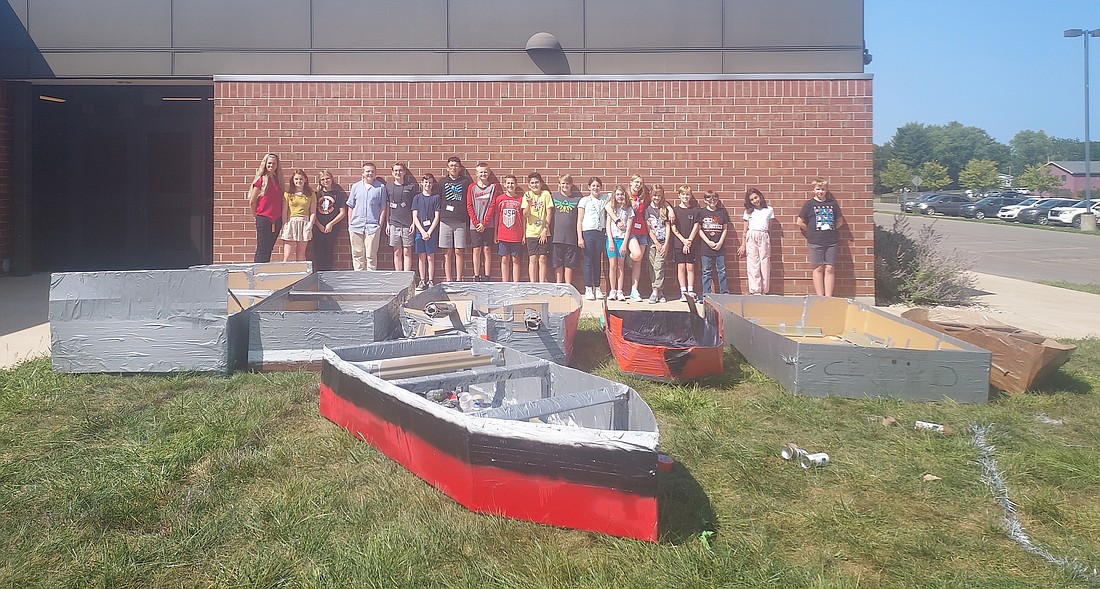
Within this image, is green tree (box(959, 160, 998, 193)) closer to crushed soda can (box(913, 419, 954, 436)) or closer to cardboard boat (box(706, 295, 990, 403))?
cardboard boat (box(706, 295, 990, 403))

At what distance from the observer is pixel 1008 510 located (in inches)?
178

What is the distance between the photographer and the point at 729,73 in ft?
43.6

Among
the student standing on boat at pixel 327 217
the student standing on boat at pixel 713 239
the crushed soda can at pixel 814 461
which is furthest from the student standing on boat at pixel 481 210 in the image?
the crushed soda can at pixel 814 461

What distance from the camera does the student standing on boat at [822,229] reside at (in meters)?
12.0

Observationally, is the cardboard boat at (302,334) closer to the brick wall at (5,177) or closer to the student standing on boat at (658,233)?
the student standing on boat at (658,233)

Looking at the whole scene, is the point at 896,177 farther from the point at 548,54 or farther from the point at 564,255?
the point at 564,255

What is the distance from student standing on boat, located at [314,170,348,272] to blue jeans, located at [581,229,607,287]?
3618 mm

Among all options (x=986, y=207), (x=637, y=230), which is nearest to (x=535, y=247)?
(x=637, y=230)

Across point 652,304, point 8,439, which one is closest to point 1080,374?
point 652,304

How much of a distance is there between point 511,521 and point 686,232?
8.66 metres

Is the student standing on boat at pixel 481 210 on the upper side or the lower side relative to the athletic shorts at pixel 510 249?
upper

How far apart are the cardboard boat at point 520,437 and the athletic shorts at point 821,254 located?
7377 mm

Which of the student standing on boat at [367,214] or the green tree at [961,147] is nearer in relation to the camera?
the student standing on boat at [367,214]

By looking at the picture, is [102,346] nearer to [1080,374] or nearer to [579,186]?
[579,186]
